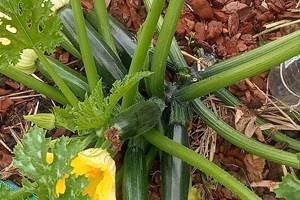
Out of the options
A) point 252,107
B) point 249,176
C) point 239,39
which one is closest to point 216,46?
point 239,39

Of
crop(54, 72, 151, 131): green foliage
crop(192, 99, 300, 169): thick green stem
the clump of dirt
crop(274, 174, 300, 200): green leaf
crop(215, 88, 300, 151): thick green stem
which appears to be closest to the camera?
crop(274, 174, 300, 200): green leaf

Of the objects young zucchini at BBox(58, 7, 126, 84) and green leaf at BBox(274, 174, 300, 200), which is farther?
young zucchini at BBox(58, 7, 126, 84)

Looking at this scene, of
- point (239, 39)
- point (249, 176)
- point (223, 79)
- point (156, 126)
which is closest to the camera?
point (223, 79)

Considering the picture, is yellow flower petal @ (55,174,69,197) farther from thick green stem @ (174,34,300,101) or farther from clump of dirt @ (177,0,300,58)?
clump of dirt @ (177,0,300,58)

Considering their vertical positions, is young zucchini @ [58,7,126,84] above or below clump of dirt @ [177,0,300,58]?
below

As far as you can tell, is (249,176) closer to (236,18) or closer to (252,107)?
(252,107)

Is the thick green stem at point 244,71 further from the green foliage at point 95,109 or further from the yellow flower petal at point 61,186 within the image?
the yellow flower petal at point 61,186

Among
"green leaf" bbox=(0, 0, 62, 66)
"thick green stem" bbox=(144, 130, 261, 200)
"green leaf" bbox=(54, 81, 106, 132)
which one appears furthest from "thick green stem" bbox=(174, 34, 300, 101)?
"green leaf" bbox=(0, 0, 62, 66)

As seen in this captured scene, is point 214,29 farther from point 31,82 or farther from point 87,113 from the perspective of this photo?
point 87,113
